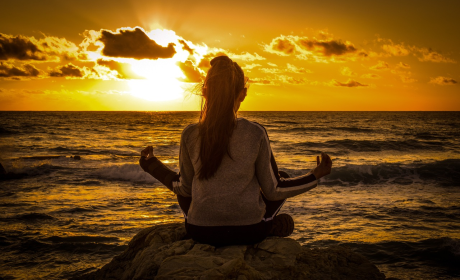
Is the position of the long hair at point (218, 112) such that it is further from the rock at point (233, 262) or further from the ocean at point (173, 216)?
the ocean at point (173, 216)

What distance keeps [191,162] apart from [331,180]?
11684 millimetres

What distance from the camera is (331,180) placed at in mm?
13617

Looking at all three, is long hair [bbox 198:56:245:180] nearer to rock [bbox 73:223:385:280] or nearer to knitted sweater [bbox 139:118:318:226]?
knitted sweater [bbox 139:118:318:226]

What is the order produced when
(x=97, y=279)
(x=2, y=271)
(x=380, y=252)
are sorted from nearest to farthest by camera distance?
1. (x=97, y=279)
2. (x=2, y=271)
3. (x=380, y=252)

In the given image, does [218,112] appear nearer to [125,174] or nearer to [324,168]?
[324,168]

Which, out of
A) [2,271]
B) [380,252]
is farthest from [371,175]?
[2,271]

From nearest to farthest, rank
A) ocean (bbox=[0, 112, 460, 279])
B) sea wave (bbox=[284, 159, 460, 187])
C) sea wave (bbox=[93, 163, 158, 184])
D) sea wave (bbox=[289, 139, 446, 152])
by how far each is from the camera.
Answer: ocean (bbox=[0, 112, 460, 279])
sea wave (bbox=[284, 159, 460, 187])
sea wave (bbox=[93, 163, 158, 184])
sea wave (bbox=[289, 139, 446, 152])

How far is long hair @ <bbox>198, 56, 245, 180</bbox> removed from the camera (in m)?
2.59

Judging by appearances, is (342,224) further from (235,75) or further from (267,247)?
(235,75)

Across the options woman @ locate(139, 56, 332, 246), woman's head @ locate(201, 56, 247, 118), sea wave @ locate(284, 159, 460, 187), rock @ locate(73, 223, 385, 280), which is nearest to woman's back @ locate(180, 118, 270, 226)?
woman @ locate(139, 56, 332, 246)

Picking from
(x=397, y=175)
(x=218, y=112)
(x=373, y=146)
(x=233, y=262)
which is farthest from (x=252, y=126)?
(x=373, y=146)

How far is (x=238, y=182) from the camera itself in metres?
2.65

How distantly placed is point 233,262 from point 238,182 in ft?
1.88

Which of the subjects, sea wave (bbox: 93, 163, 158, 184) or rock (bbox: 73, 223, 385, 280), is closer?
rock (bbox: 73, 223, 385, 280)
